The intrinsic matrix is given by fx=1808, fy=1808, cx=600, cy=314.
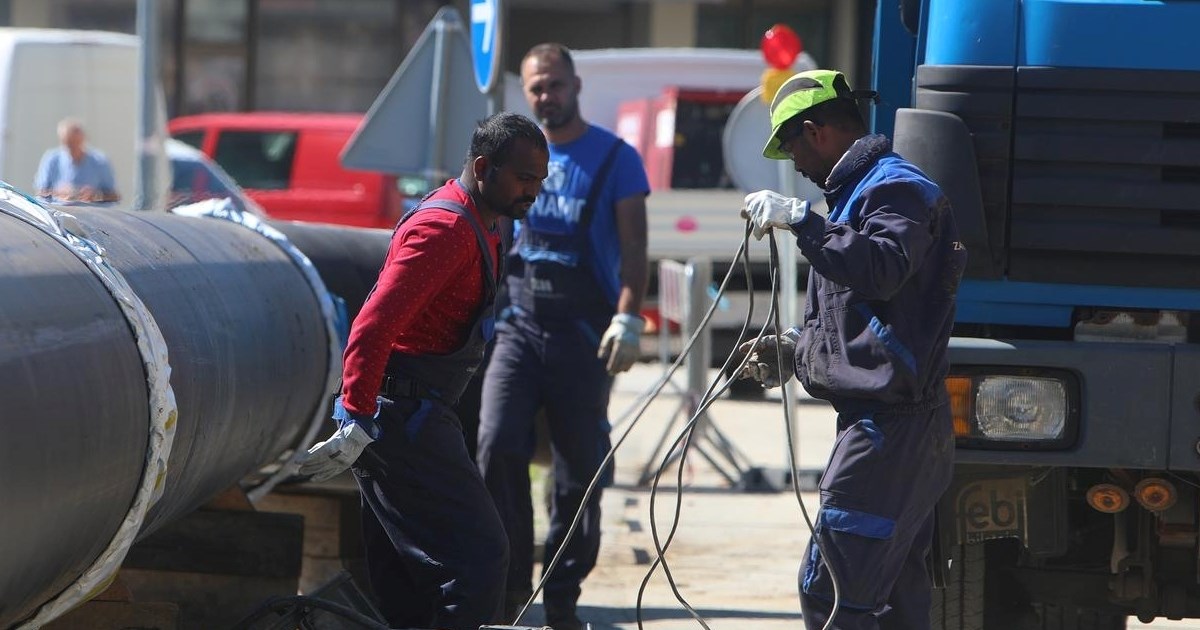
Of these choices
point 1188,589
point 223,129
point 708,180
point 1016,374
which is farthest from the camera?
point 223,129

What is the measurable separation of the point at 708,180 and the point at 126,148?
16.1ft

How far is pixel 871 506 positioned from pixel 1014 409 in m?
0.53

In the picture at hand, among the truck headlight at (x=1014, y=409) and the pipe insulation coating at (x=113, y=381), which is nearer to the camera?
the pipe insulation coating at (x=113, y=381)

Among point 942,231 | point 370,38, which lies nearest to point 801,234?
point 942,231

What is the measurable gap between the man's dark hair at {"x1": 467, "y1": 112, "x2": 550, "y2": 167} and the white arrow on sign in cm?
255

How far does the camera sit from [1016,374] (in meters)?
4.30

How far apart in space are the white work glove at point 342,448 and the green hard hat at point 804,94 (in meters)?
1.15

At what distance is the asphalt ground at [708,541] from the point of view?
6316 mm

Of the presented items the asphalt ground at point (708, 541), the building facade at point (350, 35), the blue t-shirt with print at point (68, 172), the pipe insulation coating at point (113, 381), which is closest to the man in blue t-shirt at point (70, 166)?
the blue t-shirt with print at point (68, 172)

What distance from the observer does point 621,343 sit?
5805 mm

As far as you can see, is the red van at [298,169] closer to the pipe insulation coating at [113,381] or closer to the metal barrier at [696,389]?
the metal barrier at [696,389]

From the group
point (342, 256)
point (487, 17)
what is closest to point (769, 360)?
point (342, 256)

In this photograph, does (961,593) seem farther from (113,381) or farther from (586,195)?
(113,381)

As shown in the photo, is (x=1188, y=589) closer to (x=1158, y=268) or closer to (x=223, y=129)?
(x=1158, y=268)
